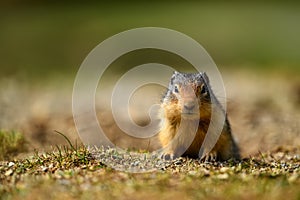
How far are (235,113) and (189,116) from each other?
4.26m

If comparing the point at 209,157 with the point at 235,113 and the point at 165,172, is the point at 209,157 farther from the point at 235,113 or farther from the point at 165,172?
the point at 235,113

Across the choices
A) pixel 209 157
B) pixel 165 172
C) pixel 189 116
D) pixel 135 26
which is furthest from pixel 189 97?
pixel 135 26

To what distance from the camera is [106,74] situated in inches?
667

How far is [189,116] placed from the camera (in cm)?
661

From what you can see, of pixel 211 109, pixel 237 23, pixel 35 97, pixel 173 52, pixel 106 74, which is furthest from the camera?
pixel 237 23

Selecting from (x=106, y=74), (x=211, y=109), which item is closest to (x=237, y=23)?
(x=106, y=74)

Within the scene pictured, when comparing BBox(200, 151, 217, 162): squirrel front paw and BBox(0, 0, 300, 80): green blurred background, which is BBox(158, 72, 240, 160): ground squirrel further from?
BBox(0, 0, 300, 80): green blurred background

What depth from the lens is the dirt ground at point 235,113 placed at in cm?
944

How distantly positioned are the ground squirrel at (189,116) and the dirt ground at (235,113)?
0.91 meters

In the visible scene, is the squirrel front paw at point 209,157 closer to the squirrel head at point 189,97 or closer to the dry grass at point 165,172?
the dry grass at point 165,172

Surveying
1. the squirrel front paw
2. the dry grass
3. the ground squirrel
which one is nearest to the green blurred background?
the dry grass

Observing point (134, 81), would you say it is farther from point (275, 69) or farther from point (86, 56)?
point (86, 56)

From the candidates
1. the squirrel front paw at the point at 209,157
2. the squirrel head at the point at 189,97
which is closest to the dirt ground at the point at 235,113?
the squirrel head at the point at 189,97

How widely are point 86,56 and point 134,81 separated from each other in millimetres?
5096
